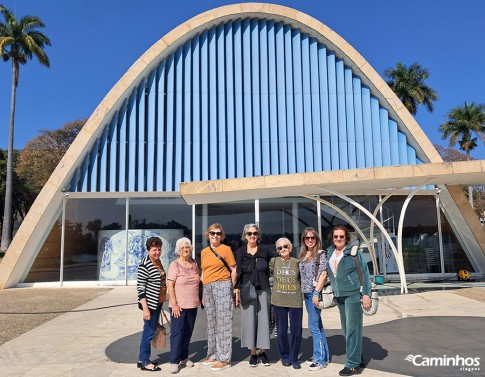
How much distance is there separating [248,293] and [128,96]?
1241cm

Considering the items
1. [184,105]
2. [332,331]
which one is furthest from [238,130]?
[332,331]

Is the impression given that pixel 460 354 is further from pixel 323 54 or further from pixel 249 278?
pixel 323 54

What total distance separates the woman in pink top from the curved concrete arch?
10788mm

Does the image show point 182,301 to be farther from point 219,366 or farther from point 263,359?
point 263,359

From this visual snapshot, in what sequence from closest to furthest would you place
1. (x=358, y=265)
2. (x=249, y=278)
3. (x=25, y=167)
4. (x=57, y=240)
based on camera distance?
(x=358, y=265) → (x=249, y=278) → (x=57, y=240) → (x=25, y=167)

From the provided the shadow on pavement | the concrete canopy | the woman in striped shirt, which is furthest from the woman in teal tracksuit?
the concrete canopy

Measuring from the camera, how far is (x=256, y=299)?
5.05m

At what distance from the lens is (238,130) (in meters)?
15.3

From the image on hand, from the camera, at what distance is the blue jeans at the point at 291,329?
4.87m

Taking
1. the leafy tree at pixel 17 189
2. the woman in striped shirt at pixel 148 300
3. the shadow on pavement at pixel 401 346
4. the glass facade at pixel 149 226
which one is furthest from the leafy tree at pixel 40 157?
the woman in striped shirt at pixel 148 300

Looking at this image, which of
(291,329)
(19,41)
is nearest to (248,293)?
(291,329)

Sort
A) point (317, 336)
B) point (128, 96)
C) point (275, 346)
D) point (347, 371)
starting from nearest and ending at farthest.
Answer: point (347, 371), point (317, 336), point (275, 346), point (128, 96)

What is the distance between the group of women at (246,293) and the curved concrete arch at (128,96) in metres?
10.7

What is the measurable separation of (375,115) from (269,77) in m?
4.56
